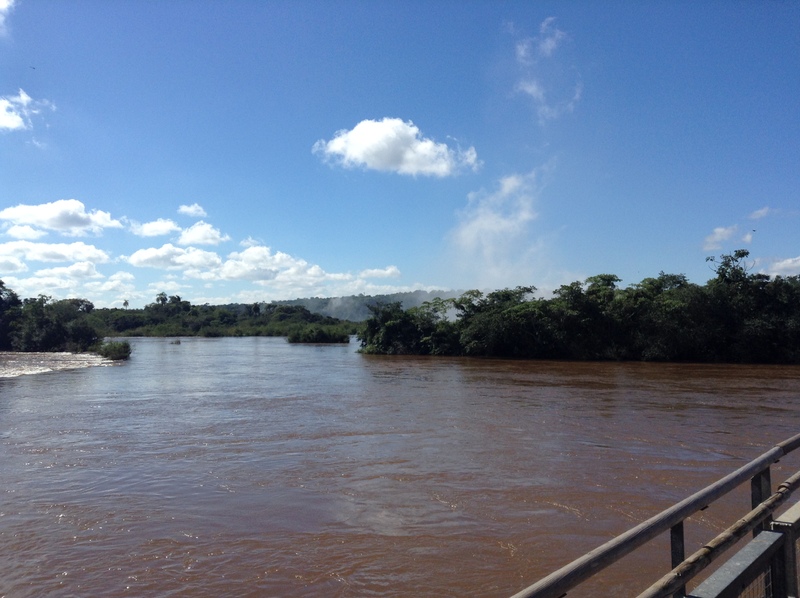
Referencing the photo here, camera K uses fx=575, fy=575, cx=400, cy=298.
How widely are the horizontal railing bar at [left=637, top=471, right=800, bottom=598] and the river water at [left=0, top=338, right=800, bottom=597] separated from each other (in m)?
2.42

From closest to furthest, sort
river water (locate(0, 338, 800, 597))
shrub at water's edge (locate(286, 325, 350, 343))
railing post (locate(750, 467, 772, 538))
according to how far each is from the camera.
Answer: railing post (locate(750, 467, 772, 538))
river water (locate(0, 338, 800, 597))
shrub at water's edge (locate(286, 325, 350, 343))

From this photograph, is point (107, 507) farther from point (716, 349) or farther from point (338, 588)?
point (716, 349)

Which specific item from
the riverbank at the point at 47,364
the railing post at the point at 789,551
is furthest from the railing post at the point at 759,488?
the riverbank at the point at 47,364

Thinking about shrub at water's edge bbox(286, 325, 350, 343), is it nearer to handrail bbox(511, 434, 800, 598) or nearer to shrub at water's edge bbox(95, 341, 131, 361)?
shrub at water's edge bbox(95, 341, 131, 361)

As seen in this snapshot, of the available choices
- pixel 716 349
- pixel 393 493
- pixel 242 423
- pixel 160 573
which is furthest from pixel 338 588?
pixel 716 349

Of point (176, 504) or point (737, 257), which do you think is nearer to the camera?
point (176, 504)

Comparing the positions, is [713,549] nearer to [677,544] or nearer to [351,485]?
[677,544]

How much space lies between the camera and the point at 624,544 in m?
2.44

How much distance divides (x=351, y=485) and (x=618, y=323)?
3215 centimetres

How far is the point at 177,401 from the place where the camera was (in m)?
18.6

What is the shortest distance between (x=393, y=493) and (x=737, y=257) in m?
33.7

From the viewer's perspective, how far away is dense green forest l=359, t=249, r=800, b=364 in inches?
1331

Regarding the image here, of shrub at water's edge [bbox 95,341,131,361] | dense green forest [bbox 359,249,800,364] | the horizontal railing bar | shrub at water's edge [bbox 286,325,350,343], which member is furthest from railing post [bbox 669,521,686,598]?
shrub at water's edge [bbox 286,325,350,343]

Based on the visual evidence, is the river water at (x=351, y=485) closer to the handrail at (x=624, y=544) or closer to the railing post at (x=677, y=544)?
the handrail at (x=624, y=544)
